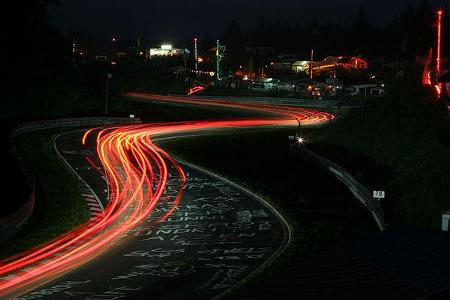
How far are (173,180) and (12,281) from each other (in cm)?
2282

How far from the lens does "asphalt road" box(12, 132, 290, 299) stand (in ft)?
73.5

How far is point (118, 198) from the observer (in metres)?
39.2

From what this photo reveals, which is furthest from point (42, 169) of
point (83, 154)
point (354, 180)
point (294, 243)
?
point (294, 243)

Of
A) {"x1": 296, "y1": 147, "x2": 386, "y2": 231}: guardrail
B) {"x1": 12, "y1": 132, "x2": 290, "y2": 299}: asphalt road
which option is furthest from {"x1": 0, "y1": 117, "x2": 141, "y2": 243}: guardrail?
{"x1": 296, "y1": 147, "x2": 386, "y2": 231}: guardrail

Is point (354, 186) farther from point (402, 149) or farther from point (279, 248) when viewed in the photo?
point (279, 248)

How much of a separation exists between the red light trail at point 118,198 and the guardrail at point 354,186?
10.3m

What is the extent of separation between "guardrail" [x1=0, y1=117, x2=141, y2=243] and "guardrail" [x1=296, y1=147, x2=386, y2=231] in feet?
53.9

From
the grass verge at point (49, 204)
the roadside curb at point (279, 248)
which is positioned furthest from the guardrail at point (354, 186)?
the grass verge at point (49, 204)

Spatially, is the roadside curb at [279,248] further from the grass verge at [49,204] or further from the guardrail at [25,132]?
the guardrail at [25,132]

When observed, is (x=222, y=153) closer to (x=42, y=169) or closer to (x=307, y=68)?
(x=42, y=169)

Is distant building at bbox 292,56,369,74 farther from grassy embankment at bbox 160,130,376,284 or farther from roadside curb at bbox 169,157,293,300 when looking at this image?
roadside curb at bbox 169,157,293,300

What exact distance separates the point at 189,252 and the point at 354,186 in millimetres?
15411

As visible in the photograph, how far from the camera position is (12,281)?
901 inches

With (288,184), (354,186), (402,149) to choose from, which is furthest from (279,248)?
(402,149)
